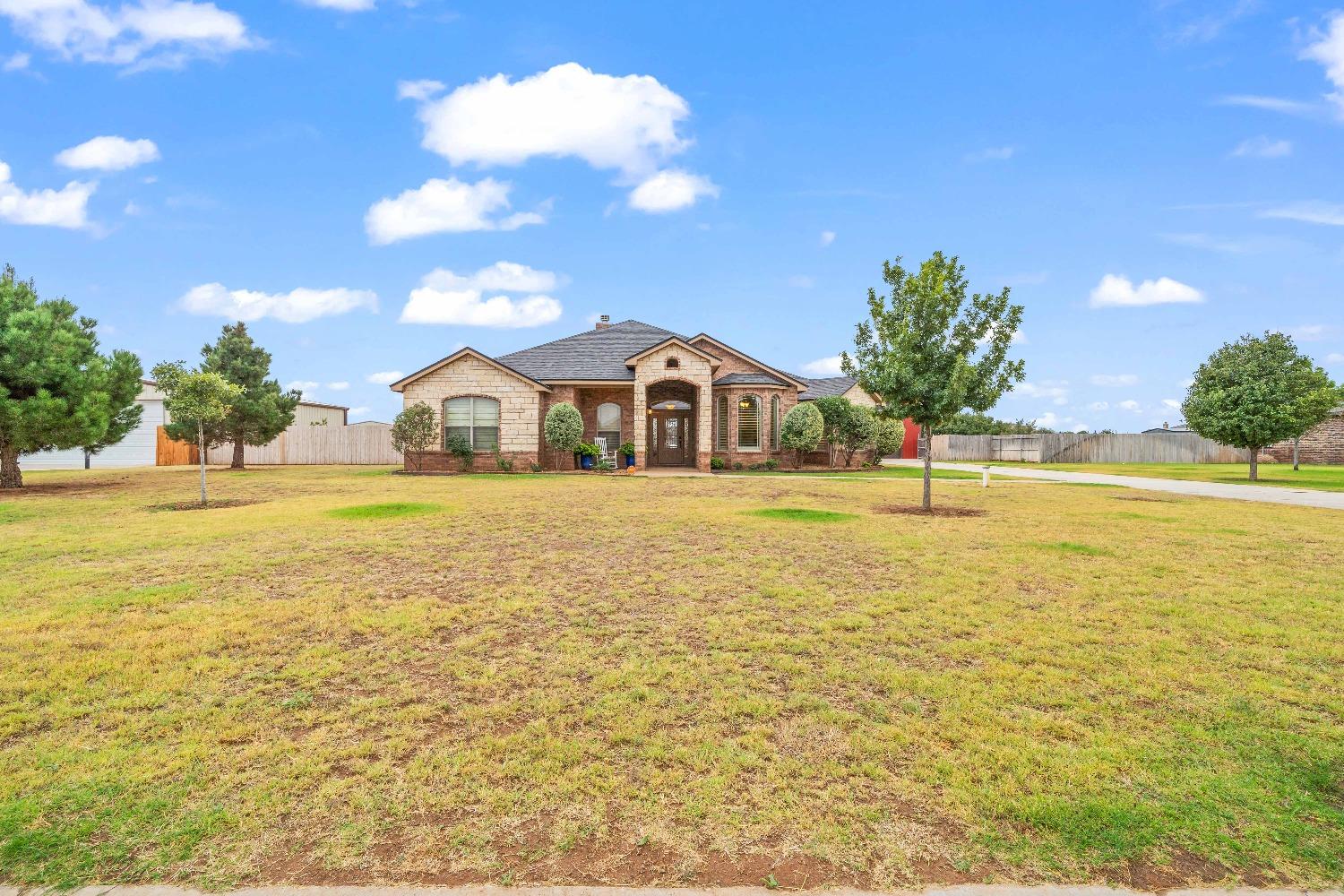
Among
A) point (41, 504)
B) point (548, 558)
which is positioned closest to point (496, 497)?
point (548, 558)

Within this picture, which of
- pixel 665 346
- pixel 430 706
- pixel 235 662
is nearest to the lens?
pixel 430 706

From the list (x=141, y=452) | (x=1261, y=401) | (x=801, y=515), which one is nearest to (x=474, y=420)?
(x=801, y=515)

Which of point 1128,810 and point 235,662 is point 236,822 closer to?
point 235,662

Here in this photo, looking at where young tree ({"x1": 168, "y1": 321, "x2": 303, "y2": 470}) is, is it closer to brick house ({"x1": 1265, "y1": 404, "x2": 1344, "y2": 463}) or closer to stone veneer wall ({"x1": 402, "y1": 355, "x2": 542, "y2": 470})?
stone veneer wall ({"x1": 402, "y1": 355, "x2": 542, "y2": 470})

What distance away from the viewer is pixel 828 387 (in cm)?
3766

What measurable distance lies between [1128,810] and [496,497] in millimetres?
14954

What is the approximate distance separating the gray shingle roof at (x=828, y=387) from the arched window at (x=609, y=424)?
1097 centimetres

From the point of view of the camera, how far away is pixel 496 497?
1667 centimetres

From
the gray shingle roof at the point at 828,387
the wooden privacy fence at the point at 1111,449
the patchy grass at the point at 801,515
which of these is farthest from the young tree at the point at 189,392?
the wooden privacy fence at the point at 1111,449

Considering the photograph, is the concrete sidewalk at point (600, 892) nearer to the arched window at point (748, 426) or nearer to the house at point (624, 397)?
the house at point (624, 397)

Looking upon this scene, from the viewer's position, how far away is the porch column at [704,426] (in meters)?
27.0

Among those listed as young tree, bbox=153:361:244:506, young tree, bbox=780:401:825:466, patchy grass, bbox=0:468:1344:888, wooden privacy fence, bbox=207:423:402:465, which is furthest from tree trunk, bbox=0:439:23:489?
young tree, bbox=780:401:825:466

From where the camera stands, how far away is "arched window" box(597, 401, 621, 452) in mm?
29266

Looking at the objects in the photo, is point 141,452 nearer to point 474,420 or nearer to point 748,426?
point 474,420
